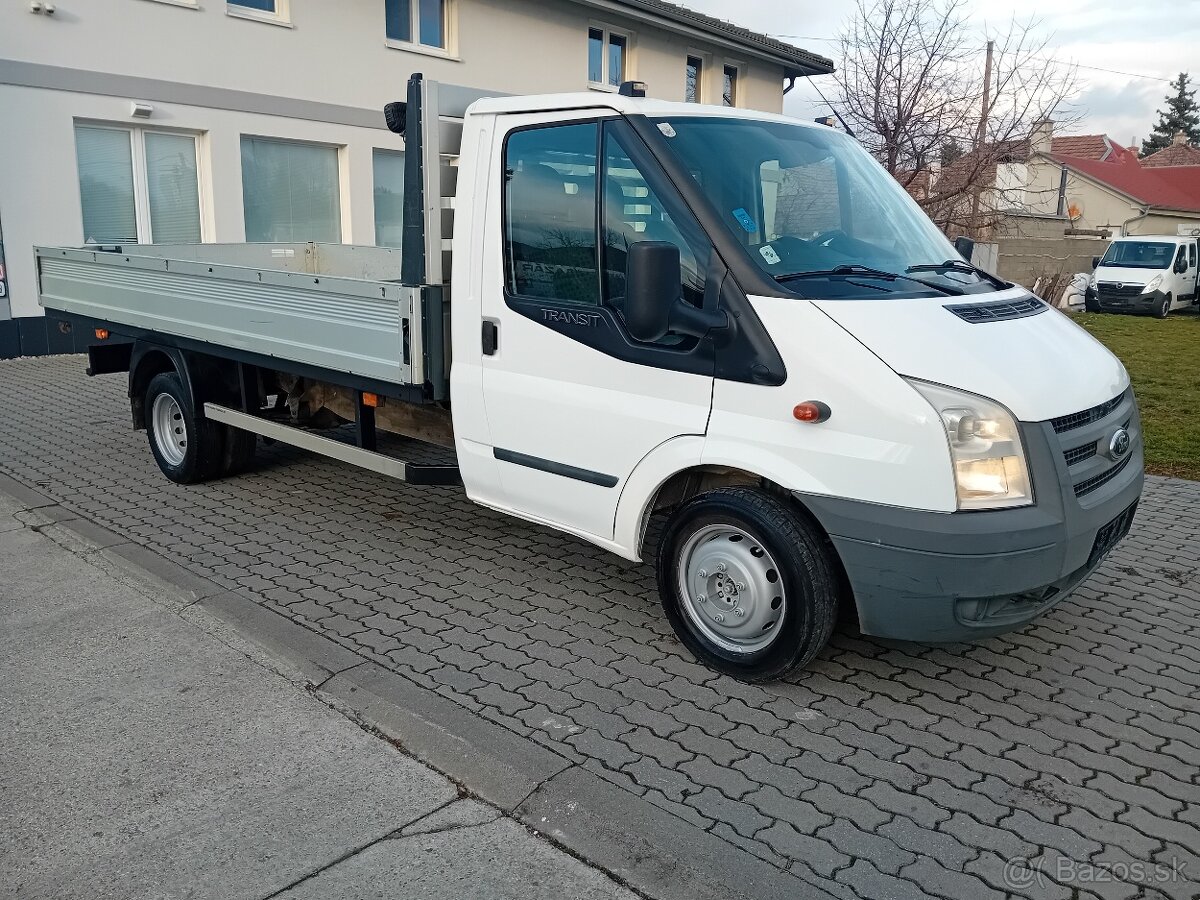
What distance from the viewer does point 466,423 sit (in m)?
4.99

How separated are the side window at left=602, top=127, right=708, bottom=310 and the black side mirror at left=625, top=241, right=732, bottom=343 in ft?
0.20

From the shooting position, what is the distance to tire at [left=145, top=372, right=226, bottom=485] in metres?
6.96

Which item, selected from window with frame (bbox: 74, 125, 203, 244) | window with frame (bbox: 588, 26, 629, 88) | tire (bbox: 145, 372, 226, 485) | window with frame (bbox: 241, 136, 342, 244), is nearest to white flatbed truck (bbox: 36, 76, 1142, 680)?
tire (bbox: 145, 372, 226, 485)

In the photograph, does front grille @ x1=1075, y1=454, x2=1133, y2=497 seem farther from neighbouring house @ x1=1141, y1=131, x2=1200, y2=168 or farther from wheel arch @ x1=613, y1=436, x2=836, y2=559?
neighbouring house @ x1=1141, y1=131, x2=1200, y2=168

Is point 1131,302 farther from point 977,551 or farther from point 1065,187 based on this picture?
point 977,551

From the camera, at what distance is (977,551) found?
3598 millimetres

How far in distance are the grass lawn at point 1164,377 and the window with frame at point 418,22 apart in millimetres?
11564

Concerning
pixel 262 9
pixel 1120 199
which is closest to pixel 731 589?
pixel 262 9

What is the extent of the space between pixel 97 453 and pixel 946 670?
22.1ft

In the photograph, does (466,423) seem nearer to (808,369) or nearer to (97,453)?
(808,369)

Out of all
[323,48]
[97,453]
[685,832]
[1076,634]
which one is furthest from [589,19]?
[685,832]

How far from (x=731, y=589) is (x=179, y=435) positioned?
15.3 feet

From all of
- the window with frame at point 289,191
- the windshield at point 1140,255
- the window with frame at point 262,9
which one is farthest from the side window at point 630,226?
the windshield at point 1140,255

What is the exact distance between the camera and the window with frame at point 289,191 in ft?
48.2
